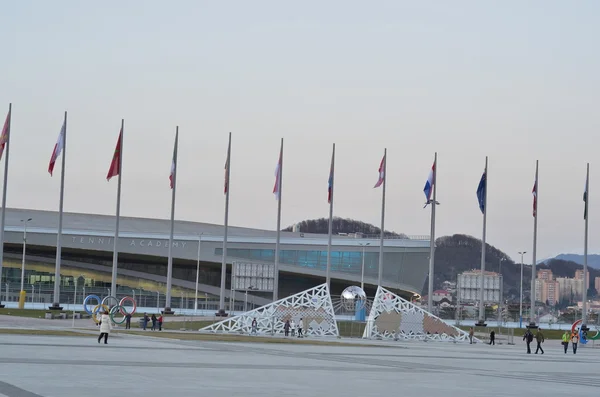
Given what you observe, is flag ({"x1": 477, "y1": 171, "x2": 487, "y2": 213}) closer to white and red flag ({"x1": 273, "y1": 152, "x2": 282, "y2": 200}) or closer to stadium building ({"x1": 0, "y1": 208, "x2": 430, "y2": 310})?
white and red flag ({"x1": 273, "y1": 152, "x2": 282, "y2": 200})

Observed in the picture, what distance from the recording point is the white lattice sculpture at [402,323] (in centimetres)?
6856

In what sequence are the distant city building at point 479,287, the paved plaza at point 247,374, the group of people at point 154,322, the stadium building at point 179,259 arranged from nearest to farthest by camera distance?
1. the paved plaza at point 247,374
2. the group of people at point 154,322
3. the distant city building at point 479,287
4. the stadium building at point 179,259

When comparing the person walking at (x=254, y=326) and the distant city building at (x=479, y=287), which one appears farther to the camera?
the distant city building at (x=479, y=287)

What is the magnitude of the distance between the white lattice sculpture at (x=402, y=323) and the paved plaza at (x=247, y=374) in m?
26.1

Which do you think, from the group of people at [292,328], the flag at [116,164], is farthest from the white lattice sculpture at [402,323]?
the flag at [116,164]

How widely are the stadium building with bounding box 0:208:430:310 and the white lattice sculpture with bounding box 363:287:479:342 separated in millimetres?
48495

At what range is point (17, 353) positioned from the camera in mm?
32312

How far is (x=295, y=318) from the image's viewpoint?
67688mm

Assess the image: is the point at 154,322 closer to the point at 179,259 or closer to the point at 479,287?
the point at 479,287

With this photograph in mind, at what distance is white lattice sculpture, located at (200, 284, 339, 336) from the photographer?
221ft

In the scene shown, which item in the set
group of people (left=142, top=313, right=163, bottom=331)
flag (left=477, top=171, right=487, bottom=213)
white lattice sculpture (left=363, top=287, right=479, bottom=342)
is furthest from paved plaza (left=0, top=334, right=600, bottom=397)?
flag (left=477, top=171, right=487, bottom=213)

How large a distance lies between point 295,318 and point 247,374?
40398 millimetres

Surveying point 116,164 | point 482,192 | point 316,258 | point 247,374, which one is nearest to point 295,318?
point 116,164

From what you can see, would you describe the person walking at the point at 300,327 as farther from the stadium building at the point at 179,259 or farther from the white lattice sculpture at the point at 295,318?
the stadium building at the point at 179,259
